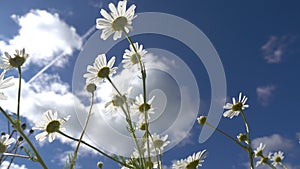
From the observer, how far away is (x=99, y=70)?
1707mm

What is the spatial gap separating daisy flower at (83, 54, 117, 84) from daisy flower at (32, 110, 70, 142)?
220 millimetres

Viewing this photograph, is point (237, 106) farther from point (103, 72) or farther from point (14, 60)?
point (14, 60)

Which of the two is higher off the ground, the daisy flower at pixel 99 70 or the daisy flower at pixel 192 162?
the daisy flower at pixel 99 70

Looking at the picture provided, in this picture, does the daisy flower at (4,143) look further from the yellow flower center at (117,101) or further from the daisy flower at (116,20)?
the daisy flower at (116,20)

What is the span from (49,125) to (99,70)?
Answer: 32 cm

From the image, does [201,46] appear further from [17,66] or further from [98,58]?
[17,66]

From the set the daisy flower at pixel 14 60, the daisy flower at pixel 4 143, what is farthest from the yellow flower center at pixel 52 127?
the daisy flower at pixel 14 60

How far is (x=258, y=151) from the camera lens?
2.63m

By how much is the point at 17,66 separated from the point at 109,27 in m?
0.42

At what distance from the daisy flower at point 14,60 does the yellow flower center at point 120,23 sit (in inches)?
15.3

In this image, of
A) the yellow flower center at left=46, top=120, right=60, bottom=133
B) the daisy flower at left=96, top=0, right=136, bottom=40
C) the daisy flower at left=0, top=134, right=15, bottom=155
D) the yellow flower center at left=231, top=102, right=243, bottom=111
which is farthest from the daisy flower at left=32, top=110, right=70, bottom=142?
the yellow flower center at left=231, top=102, right=243, bottom=111

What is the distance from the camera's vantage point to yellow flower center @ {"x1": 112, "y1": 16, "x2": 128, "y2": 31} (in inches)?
65.5

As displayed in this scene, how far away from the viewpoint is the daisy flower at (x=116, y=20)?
1664 mm

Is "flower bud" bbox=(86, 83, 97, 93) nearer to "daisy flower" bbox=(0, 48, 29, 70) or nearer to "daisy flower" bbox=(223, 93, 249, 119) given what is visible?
"daisy flower" bbox=(0, 48, 29, 70)
